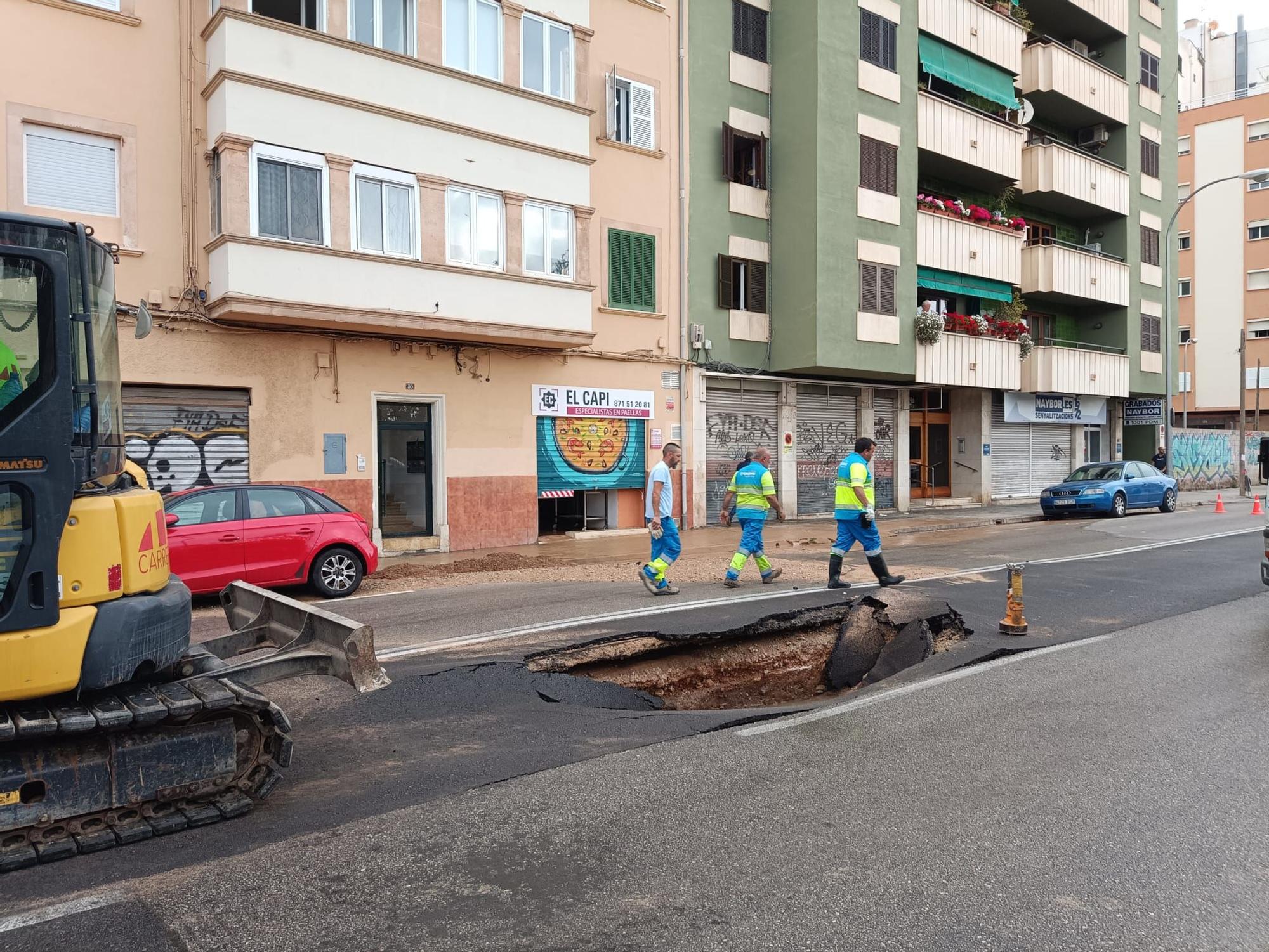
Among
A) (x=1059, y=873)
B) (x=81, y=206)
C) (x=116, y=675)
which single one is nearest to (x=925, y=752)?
(x=1059, y=873)

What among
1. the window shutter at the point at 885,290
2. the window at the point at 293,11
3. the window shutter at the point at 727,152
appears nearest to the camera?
the window at the point at 293,11

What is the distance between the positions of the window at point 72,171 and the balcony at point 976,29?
66.5 ft

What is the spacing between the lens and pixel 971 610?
31.1 feet

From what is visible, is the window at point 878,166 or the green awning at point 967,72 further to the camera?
the green awning at point 967,72

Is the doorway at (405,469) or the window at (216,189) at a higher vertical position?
the window at (216,189)

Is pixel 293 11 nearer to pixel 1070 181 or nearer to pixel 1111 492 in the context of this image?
pixel 1111 492


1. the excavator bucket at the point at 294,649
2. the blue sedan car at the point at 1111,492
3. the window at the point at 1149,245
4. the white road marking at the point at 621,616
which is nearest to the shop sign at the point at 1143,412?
the window at the point at 1149,245

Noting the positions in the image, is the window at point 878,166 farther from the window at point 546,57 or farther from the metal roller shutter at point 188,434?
the metal roller shutter at point 188,434

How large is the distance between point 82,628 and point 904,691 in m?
5.16

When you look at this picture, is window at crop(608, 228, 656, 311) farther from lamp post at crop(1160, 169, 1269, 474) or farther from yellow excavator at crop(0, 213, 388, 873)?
lamp post at crop(1160, 169, 1269, 474)

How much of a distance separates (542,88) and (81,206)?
8.20 m

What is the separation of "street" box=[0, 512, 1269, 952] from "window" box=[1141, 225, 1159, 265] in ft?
97.4

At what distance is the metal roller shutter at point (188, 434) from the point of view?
13914 millimetres

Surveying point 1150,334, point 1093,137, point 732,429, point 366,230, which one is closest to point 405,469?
point 366,230
